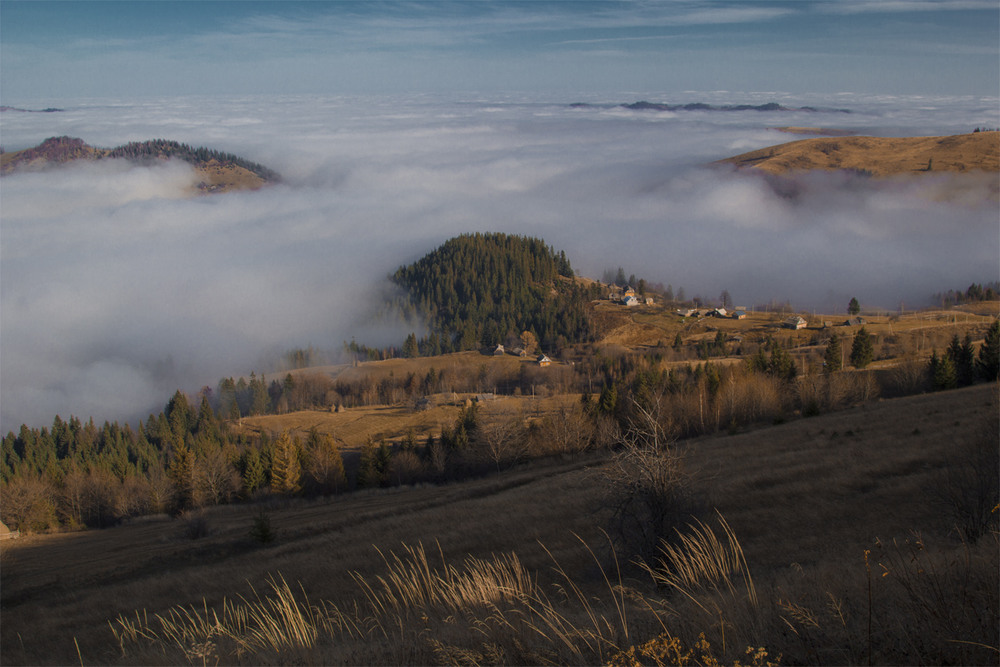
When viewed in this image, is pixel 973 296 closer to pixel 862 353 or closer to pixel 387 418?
pixel 862 353

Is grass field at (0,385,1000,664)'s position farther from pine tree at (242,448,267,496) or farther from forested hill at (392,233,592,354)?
forested hill at (392,233,592,354)

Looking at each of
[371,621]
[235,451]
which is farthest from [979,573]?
[235,451]

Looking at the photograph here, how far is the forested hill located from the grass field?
302 ft

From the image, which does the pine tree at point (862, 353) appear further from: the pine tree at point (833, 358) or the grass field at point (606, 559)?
the grass field at point (606, 559)

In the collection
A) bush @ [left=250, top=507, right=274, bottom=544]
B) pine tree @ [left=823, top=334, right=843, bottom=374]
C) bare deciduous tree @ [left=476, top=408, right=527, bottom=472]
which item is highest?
pine tree @ [left=823, top=334, right=843, bottom=374]

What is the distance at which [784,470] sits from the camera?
2244 cm

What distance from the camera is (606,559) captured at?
13555 millimetres

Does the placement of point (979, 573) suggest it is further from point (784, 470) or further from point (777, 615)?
point (784, 470)

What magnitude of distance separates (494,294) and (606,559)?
14397 cm

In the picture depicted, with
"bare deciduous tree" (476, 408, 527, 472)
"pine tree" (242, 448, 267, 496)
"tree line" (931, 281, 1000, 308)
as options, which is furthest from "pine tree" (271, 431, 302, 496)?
"tree line" (931, 281, 1000, 308)

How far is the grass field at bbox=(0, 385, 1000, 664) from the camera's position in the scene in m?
4.34

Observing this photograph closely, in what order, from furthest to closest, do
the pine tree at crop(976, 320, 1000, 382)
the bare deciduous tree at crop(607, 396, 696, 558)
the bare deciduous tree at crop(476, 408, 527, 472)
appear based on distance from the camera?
1. the bare deciduous tree at crop(476, 408, 527, 472)
2. the pine tree at crop(976, 320, 1000, 382)
3. the bare deciduous tree at crop(607, 396, 696, 558)

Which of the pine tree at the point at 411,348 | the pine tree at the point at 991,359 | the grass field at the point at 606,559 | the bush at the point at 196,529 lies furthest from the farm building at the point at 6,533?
the pine tree at the point at 411,348

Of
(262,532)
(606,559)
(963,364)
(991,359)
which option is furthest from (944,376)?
(262,532)
